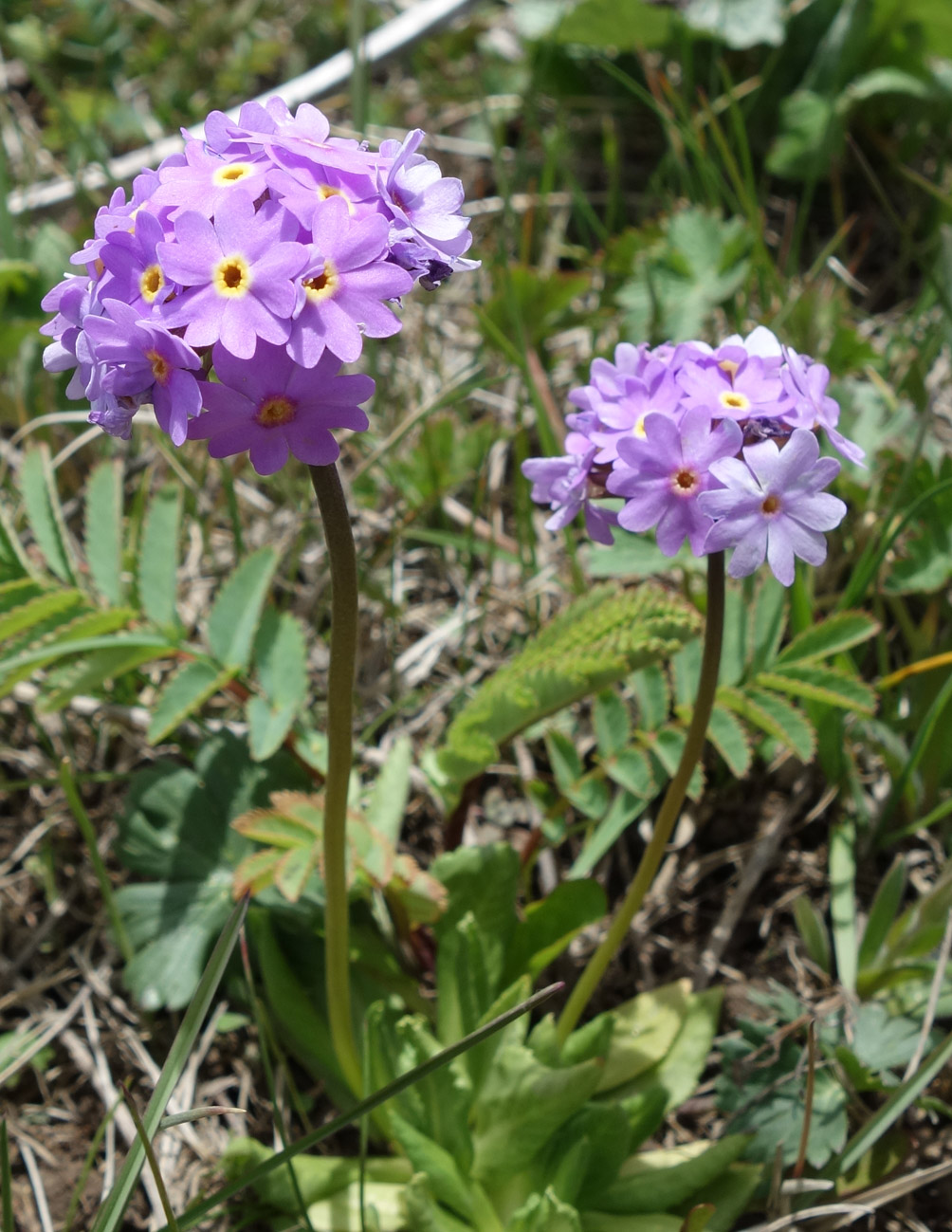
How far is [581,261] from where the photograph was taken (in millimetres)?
4438

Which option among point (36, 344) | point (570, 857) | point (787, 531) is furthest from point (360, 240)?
point (36, 344)

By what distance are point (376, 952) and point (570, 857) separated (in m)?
0.69

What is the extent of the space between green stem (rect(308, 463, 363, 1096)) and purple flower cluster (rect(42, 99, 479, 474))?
12 centimetres

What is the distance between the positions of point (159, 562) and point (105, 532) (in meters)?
0.16

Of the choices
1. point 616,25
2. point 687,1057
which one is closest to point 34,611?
point 687,1057

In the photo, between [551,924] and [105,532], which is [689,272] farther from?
[551,924]

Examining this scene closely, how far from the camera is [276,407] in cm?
151

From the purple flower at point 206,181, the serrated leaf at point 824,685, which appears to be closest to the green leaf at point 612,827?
the serrated leaf at point 824,685

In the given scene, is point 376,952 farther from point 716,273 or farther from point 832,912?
point 716,273

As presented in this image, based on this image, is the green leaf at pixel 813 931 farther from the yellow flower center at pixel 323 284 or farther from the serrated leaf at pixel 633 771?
the yellow flower center at pixel 323 284

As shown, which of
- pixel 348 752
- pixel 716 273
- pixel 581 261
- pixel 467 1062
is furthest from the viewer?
pixel 581 261

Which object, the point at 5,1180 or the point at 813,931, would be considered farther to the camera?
the point at 813,931

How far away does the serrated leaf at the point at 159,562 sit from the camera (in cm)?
282

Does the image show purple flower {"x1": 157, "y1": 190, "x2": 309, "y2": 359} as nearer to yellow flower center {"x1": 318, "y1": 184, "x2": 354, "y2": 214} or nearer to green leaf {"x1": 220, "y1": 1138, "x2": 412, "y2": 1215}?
yellow flower center {"x1": 318, "y1": 184, "x2": 354, "y2": 214}
